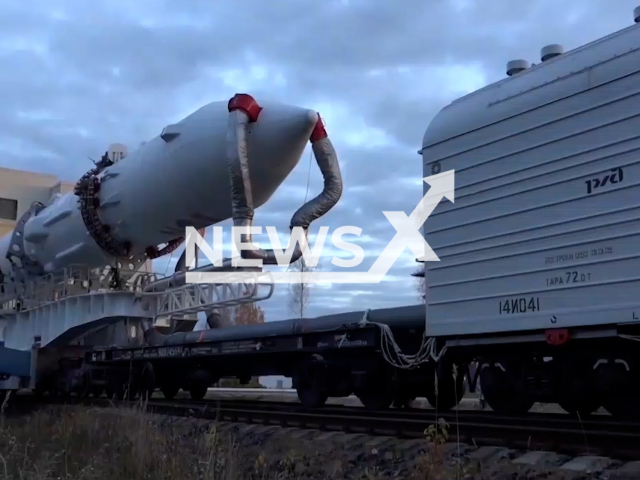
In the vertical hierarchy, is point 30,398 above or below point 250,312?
below

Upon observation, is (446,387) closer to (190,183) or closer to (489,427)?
(489,427)

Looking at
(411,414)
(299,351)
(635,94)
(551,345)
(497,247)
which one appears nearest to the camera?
(635,94)

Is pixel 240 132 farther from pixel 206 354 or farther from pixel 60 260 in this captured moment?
pixel 60 260

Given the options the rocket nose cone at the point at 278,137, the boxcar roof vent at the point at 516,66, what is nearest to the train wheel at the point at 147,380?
the rocket nose cone at the point at 278,137

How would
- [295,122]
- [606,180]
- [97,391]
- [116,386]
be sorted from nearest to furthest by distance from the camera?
[606,180], [295,122], [116,386], [97,391]

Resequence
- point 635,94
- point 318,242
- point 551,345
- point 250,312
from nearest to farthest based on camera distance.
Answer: point 635,94
point 551,345
point 318,242
point 250,312

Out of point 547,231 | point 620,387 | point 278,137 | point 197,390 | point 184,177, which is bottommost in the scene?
point 197,390

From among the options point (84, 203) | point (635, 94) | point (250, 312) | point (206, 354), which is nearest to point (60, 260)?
point (84, 203)

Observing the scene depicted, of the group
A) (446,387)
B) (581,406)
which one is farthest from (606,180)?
(446,387)

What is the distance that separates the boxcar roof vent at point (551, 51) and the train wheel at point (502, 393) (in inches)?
141

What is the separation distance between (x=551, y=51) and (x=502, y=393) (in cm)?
397

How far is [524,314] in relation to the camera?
298 inches

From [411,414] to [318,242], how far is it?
3.61m

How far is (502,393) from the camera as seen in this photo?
870 cm
